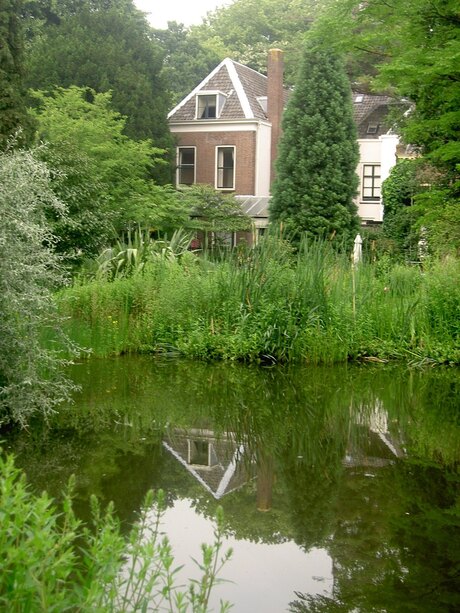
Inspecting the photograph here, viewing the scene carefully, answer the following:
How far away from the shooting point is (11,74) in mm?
21281

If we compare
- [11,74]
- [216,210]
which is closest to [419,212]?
[11,74]

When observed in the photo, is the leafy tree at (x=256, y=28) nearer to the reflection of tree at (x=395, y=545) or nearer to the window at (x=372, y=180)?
the window at (x=372, y=180)

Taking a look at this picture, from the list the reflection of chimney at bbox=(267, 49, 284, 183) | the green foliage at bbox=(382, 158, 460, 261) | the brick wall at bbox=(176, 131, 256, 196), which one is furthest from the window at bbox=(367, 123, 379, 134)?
the green foliage at bbox=(382, 158, 460, 261)

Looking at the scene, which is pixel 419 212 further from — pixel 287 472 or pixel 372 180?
pixel 372 180

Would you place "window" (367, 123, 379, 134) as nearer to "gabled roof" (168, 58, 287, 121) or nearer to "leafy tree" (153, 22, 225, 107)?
"gabled roof" (168, 58, 287, 121)

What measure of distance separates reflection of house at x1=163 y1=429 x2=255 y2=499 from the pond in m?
0.01

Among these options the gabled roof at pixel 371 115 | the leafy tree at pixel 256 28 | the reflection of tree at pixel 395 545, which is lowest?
the reflection of tree at pixel 395 545

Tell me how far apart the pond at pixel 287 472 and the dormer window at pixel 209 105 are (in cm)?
2682

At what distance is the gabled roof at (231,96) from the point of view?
35.0 meters

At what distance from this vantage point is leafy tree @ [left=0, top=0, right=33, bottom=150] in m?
20.6

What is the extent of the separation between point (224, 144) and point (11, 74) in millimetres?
14824

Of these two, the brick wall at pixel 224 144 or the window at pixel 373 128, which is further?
the window at pixel 373 128

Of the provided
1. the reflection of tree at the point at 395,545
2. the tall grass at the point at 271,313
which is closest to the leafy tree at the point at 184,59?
the tall grass at the point at 271,313

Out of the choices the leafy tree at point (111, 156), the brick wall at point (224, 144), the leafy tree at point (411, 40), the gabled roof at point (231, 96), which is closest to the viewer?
the leafy tree at point (411, 40)
